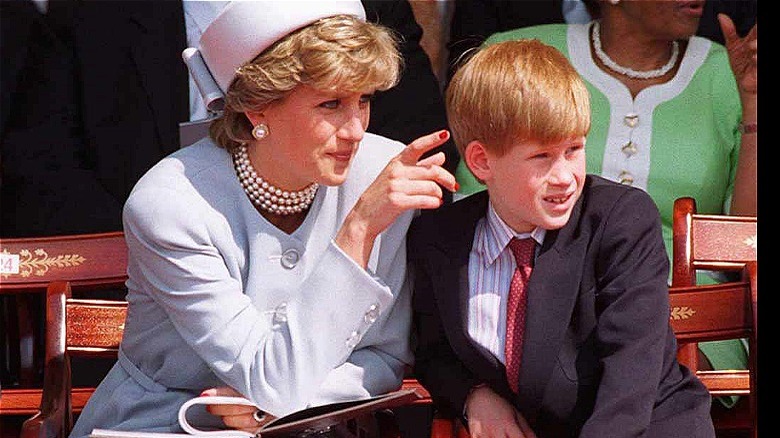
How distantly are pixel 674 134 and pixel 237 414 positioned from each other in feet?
5.70

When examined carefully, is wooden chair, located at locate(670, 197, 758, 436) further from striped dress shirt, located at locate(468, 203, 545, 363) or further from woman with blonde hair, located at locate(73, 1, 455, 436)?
woman with blonde hair, located at locate(73, 1, 455, 436)

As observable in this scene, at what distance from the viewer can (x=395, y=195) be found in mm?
2791

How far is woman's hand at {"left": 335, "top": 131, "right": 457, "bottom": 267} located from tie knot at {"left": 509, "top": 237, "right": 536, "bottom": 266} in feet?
0.63

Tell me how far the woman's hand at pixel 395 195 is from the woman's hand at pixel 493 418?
0.36m

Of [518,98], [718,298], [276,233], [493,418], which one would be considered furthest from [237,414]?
[718,298]

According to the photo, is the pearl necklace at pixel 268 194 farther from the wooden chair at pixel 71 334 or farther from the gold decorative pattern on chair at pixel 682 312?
the gold decorative pattern on chair at pixel 682 312

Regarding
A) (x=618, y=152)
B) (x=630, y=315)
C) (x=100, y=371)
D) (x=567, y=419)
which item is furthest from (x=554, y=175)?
(x=100, y=371)

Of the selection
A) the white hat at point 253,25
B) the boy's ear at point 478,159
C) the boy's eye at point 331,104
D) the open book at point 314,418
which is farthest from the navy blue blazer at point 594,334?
the white hat at point 253,25

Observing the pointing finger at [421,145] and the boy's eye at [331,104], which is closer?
the pointing finger at [421,145]

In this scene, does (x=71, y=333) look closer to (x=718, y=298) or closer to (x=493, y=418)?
(x=493, y=418)

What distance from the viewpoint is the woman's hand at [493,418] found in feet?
9.30

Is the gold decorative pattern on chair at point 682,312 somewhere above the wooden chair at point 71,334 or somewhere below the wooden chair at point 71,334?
below

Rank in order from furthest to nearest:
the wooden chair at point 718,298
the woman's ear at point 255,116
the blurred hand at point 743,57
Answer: the blurred hand at point 743,57 → the wooden chair at point 718,298 → the woman's ear at point 255,116

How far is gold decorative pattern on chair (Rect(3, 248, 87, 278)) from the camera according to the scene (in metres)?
3.56
